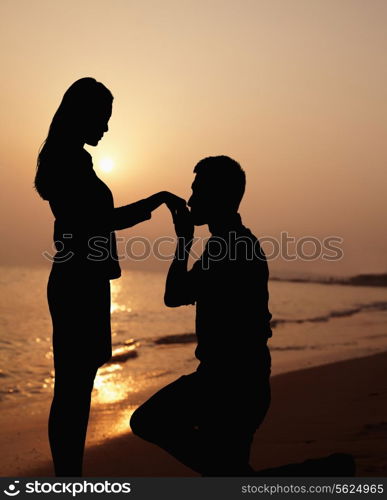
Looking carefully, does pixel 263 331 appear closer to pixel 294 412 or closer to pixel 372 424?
pixel 372 424

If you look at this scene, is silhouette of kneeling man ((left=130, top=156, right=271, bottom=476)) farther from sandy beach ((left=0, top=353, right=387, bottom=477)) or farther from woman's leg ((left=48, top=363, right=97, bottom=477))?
sandy beach ((left=0, top=353, right=387, bottom=477))

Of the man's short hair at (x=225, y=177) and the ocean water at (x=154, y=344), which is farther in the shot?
the ocean water at (x=154, y=344)

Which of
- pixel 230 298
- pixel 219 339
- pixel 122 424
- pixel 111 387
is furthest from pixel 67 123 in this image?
pixel 111 387

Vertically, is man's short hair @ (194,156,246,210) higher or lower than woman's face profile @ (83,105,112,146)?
lower

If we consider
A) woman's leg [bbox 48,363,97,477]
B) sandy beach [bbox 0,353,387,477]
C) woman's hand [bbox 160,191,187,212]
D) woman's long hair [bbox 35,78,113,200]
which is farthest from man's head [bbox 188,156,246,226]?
sandy beach [bbox 0,353,387,477]

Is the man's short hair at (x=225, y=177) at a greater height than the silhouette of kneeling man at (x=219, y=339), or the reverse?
the man's short hair at (x=225, y=177)

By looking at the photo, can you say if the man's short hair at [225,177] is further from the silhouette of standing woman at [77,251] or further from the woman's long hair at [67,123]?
the woman's long hair at [67,123]

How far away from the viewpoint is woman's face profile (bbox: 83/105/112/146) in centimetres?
455

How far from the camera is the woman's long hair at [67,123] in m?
4.51

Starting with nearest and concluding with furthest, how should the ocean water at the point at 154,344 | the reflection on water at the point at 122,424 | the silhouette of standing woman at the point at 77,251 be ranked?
the silhouette of standing woman at the point at 77,251 < the reflection on water at the point at 122,424 < the ocean water at the point at 154,344

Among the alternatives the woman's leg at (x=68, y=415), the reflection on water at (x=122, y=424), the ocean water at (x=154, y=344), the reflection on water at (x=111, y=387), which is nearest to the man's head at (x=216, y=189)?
the ocean water at (x=154, y=344)

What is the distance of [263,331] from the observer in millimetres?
4035

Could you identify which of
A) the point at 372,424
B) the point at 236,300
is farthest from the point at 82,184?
the point at 372,424

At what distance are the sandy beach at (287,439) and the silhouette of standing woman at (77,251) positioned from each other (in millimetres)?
2121
